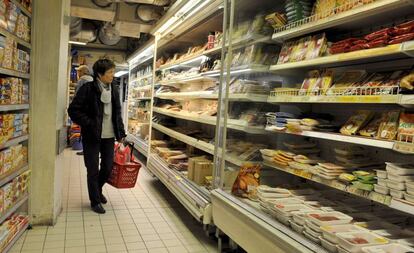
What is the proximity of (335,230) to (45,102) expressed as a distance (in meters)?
2.83

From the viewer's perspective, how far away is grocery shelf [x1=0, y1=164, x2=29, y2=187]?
2.68 m

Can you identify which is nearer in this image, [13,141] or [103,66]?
[13,141]

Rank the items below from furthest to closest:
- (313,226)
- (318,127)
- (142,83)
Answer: (142,83) < (318,127) < (313,226)

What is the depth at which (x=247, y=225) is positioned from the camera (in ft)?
8.08

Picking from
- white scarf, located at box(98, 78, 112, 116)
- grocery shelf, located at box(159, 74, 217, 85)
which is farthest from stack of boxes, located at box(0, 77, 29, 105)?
grocery shelf, located at box(159, 74, 217, 85)

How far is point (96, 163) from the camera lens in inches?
158

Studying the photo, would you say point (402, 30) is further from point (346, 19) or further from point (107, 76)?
point (107, 76)

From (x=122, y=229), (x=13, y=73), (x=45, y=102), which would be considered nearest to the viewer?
(x=13, y=73)

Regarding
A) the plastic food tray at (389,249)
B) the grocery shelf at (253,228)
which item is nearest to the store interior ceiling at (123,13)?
the grocery shelf at (253,228)

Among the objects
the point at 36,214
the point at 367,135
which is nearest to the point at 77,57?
the point at 36,214

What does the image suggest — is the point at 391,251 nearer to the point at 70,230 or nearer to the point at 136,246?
the point at 136,246

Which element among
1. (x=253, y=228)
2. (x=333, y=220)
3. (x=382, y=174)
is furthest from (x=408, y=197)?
(x=253, y=228)

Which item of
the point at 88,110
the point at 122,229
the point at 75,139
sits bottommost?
the point at 122,229

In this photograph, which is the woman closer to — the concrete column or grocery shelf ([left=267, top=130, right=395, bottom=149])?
the concrete column
